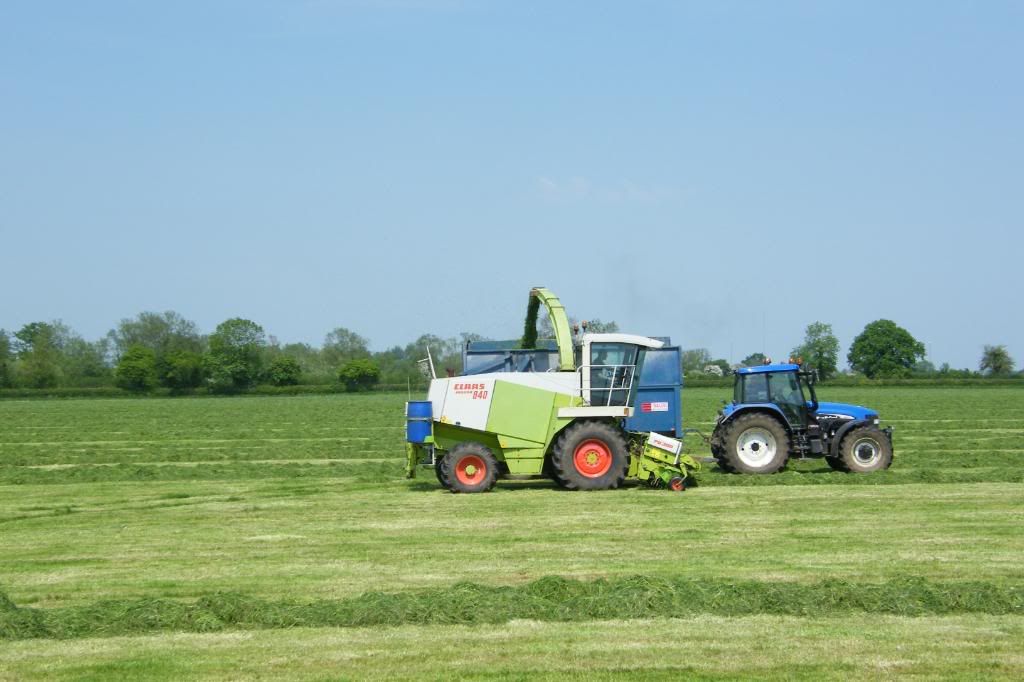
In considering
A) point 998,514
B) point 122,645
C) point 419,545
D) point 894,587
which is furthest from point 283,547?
point 998,514

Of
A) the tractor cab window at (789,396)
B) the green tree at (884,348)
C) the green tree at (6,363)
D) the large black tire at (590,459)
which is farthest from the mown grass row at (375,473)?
the green tree at (884,348)

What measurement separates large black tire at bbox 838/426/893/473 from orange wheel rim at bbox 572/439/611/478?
464cm

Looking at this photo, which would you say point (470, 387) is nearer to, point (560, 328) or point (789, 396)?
point (560, 328)

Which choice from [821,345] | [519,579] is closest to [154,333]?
[821,345]

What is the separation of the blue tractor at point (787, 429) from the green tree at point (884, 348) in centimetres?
11901

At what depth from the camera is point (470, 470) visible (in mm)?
18031

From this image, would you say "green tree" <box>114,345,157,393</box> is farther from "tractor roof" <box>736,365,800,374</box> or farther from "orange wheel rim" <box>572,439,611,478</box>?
"orange wheel rim" <box>572,439,611,478</box>

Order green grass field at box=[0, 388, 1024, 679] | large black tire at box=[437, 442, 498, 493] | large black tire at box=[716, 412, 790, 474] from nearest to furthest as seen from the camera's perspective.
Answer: green grass field at box=[0, 388, 1024, 679] → large black tire at box=[437, 442, 498, 493] → large black tire at box=[716, 412, 790, 474]

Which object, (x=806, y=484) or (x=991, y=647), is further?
(x=806, y=484)

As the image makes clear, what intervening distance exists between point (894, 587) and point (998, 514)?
543 centimetres

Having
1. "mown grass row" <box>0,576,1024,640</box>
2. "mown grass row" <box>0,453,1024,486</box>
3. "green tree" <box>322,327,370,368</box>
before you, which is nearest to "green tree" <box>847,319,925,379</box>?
"green tree" <box>322,327,370,368</box>

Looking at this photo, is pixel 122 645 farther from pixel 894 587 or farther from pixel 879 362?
pixel 879 362

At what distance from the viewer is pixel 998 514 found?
47.5 feet

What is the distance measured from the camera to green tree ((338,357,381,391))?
92.6 m
